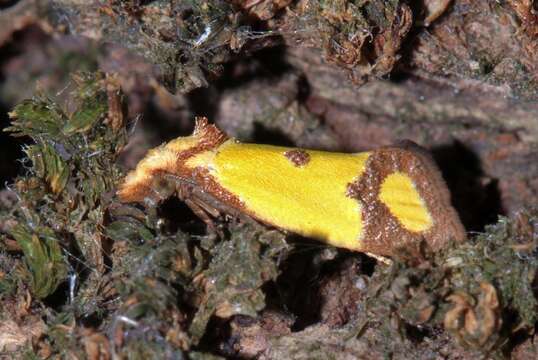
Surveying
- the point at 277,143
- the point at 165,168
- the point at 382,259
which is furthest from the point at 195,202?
the point at 277,143

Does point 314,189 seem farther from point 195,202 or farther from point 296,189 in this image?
point 195,202

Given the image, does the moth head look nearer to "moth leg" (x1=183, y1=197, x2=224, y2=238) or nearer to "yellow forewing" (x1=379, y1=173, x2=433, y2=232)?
"moth leg" (x1=183, y1=197, x2=224, y2=238)

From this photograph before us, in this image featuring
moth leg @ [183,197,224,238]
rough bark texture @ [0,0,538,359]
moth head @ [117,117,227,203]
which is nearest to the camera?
rough bark texture @ [0,0,538,359]

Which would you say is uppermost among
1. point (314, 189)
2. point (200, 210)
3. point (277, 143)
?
point (314, 189)

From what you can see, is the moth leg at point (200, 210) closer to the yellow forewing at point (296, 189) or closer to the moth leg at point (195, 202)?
the moth leg at point (195, 202)

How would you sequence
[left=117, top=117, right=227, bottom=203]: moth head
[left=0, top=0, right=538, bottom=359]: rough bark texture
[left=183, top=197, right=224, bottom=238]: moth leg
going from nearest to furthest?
[left=0, top=0, right=538, bottom=359]: rough bark texture, [left=183, top=197, right=224, bottom=238]: moth leg, [left=117, top=117, right=227, bottom=203]: moth head

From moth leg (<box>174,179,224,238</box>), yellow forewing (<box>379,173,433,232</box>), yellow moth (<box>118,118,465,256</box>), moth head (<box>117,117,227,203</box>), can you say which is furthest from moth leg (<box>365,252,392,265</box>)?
moth head (<box>117,117,227,203</box>)

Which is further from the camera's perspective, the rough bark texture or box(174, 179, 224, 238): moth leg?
box(174, 179, 224, 238): moth leg
